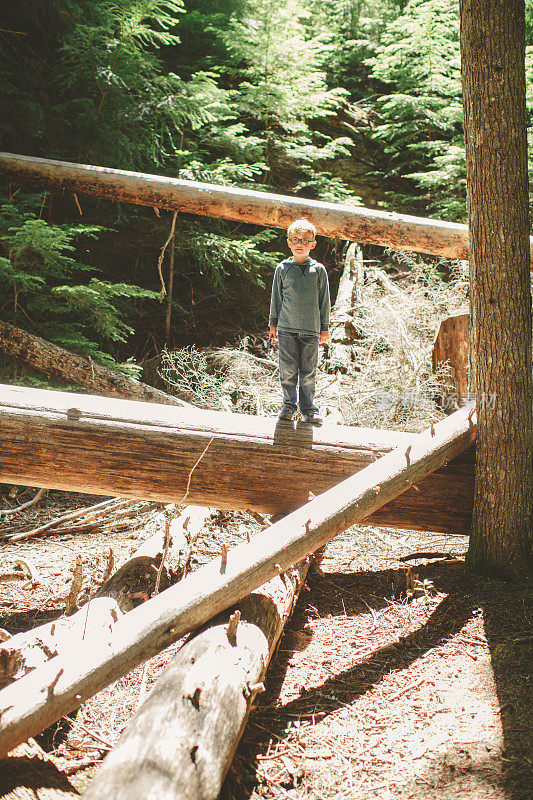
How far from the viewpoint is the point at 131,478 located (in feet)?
12.9

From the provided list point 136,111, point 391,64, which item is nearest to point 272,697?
point 136,111

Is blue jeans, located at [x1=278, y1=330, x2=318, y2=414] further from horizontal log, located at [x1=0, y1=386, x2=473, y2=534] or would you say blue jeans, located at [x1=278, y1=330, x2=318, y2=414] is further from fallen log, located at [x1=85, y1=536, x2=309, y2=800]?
fallen log, located at [x1=85, y1=536, x2=309, y2=800]

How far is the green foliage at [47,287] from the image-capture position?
6.04 metres

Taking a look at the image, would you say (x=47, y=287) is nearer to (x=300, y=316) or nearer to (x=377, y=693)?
(x=300, y=316)

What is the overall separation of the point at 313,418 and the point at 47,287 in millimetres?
4664

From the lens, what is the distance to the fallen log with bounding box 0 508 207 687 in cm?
250

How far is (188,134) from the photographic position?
10352mm

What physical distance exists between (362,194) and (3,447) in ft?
35.1

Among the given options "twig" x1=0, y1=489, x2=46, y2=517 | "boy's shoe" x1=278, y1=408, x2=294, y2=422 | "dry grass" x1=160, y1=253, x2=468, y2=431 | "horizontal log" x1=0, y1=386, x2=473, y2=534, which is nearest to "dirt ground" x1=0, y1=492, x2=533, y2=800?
"horizontal log" x1=0, y1=386, x2=473, y2=534

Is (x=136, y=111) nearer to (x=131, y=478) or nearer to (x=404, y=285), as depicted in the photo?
(x=404, y=285)

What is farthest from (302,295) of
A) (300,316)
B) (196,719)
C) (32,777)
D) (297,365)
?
(32,777)

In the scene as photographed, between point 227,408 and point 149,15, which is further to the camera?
point 149,15

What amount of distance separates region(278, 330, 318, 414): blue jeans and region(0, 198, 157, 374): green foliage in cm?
311

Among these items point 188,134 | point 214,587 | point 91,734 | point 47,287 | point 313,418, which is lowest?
point 91,734
